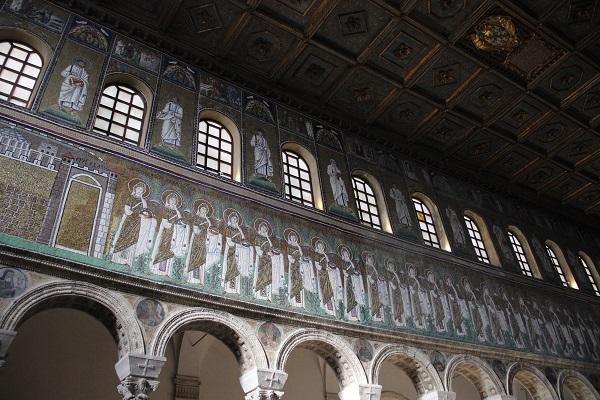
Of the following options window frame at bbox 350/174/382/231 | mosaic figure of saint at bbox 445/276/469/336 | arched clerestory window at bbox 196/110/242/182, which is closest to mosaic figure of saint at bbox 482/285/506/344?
mosaic figure of saint at bbox 445/276/469/336

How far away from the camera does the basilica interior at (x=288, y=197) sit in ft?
24.6

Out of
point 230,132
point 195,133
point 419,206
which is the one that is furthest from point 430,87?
point 195,133

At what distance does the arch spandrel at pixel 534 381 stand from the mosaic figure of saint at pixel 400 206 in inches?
158

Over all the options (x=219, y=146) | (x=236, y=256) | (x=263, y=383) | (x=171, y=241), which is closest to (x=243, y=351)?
(x=263, y=383)

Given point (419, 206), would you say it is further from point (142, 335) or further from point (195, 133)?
point (142, 335)

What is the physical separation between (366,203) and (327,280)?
3.23 metres

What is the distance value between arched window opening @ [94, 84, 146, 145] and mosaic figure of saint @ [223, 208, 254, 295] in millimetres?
2254

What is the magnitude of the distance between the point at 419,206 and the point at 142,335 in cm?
866

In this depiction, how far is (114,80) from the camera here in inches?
384

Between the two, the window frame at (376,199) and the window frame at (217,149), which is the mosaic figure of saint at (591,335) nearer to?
the window frame at (376,199)

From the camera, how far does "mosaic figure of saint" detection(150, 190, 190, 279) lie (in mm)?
7703

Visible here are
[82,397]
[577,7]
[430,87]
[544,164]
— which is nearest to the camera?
[82,397]

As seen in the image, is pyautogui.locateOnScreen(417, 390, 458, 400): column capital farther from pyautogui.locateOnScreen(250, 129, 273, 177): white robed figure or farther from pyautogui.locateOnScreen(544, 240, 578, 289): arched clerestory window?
pyautogui.locateOnScreen(544, 240, 578, 289): arched clerestory window

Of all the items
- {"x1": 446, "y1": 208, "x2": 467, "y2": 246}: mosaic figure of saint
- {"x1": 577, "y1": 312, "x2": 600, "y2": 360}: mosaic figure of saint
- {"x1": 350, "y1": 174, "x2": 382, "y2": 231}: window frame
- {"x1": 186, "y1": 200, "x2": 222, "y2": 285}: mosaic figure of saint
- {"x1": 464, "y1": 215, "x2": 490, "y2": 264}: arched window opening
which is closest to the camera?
{"x1": 186, "y1": 200, "x2": 222, "y2": 285}: mosaic figure of saint
